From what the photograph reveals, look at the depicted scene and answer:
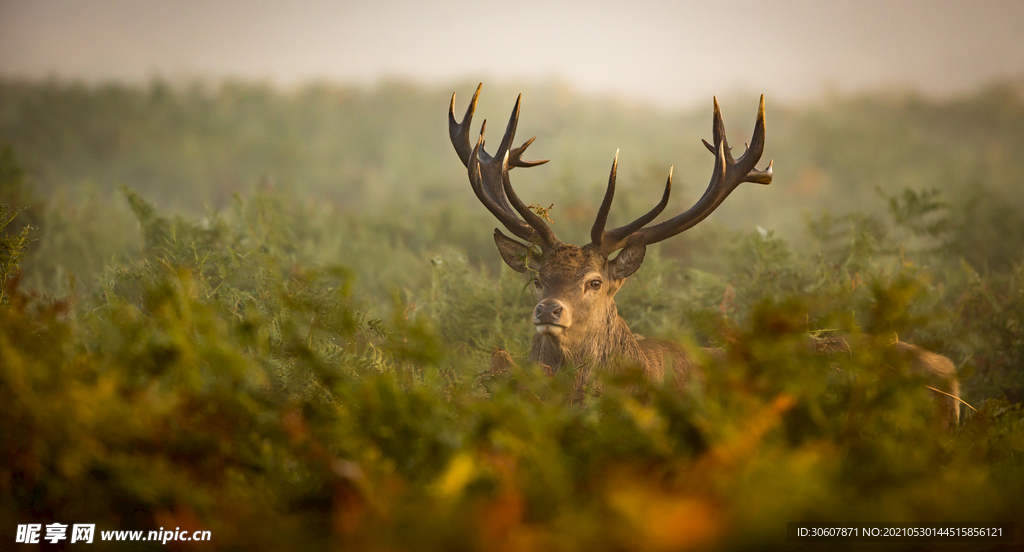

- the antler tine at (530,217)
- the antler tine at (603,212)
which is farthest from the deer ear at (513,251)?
the antler tine at (603,212)

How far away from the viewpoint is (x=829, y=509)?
1.68m

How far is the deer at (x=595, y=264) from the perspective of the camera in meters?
4.92

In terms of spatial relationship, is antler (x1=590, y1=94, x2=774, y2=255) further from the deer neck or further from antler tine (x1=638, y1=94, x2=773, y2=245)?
the deer neck

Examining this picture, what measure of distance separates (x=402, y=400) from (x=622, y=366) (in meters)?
2.83

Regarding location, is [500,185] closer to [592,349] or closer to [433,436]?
[592,349]

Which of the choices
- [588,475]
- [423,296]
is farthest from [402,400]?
[423,296]

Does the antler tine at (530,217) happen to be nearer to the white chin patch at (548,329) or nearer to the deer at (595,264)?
the deer at (595,264)

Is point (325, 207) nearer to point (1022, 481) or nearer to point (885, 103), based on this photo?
point (1022, 481)

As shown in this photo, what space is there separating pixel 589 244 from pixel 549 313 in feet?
2.37

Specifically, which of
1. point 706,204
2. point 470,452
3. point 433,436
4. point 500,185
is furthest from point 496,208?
point 470,452

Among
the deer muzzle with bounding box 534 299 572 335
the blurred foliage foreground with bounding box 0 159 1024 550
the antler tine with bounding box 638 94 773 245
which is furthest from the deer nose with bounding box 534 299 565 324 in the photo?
the blurred foliage foreground with bounding box 0 159 1024 550

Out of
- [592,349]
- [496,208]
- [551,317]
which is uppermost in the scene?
[496,208]

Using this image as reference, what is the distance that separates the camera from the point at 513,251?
5.38 meters

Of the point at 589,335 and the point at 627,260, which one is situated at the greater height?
the point at 627,260
